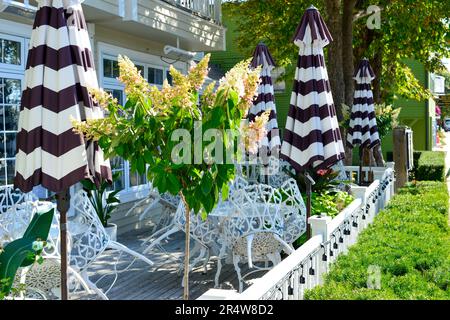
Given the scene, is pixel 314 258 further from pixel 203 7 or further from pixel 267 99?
pixel 203 7

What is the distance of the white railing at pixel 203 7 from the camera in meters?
10.8

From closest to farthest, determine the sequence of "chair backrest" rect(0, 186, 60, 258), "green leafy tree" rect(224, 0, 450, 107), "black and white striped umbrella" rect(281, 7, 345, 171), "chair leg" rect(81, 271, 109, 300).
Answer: "chair leg" rect(81, 271, 109, 300)
"chair backrest" rect(0, 186, 60, 258)
"black and white striped umbrella" rect(281, 7, 345, 171)
"green leafy tree" rect(224, 0, 450, 107)

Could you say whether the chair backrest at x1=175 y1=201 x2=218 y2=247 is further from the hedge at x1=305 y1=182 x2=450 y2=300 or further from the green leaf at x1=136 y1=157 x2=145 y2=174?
the green leaf at x1=136 y1=157 x2=145 y2=174

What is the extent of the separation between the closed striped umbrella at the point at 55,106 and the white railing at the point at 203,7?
6.26 metres

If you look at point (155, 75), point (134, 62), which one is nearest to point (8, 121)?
point (134, 62)

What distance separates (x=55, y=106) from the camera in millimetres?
3875

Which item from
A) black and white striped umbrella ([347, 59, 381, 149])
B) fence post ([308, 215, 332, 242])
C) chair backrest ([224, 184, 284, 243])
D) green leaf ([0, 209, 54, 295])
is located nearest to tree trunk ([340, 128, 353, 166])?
black and white striped umbrella ([347, 59, 381, 149])

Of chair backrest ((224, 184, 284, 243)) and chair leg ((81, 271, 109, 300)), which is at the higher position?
chair backrest ((224, 184, 284, 243))

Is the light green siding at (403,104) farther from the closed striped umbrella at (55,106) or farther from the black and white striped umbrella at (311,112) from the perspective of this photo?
the closed striped umbrella at (55,106)

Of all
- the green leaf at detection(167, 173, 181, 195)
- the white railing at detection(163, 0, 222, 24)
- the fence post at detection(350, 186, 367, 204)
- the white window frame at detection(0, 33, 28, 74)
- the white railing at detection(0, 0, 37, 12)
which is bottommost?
the fence post at detection(350, 186, 367, 204)

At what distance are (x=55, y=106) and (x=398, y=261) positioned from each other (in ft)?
10.6

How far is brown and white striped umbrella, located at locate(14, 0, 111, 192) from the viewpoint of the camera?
3871 mm

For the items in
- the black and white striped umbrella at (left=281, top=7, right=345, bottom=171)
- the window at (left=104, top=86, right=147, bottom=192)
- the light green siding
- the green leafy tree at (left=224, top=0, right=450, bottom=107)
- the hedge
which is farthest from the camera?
the light green siding
